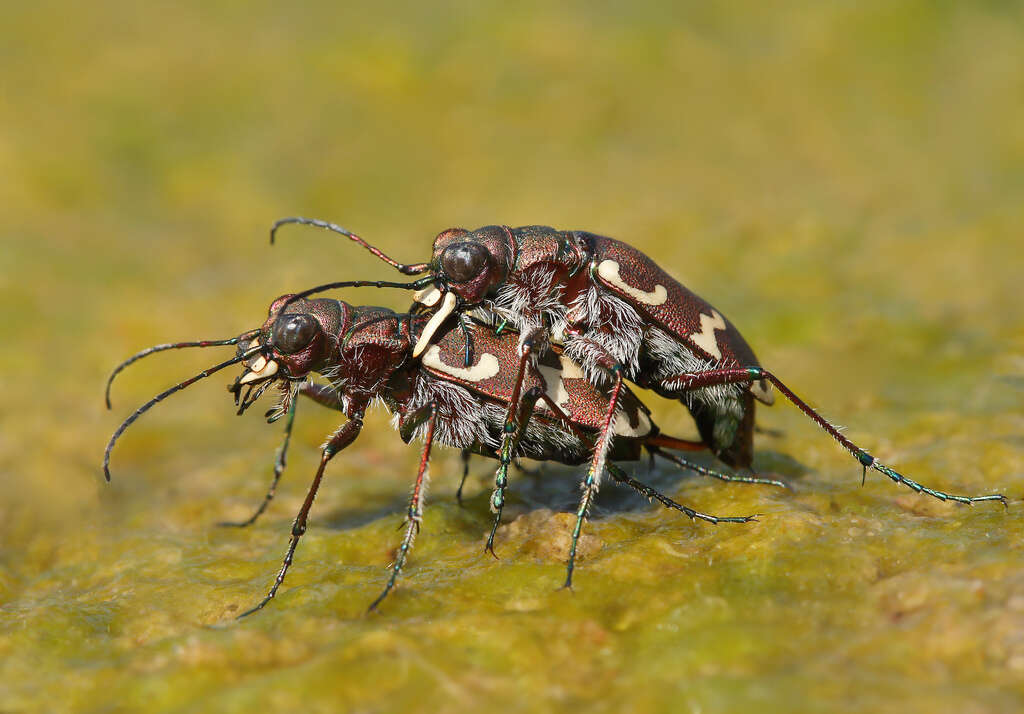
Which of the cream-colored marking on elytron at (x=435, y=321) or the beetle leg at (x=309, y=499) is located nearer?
the beetle leg at (x=309, y=499)

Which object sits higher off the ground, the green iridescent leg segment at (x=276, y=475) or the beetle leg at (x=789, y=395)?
the beetle leg at (x=789, y=395)

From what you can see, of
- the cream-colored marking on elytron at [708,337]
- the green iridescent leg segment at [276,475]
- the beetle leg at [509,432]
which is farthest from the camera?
the green iridescent leg segment at [276,475]

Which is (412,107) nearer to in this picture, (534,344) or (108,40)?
(108,40)

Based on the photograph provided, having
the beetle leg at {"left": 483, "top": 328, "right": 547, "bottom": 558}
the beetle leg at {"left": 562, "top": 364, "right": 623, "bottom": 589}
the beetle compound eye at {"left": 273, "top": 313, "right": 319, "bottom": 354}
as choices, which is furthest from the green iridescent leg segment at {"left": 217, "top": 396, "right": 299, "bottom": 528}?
the beetle leg at {"left": 562, "top": 364, "right": 623, "bottom": 589}

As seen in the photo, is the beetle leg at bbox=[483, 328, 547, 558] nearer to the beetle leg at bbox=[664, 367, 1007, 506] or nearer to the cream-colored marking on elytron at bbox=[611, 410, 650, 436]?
the cream-colored marking on elytron at bbox=[611, 410, 650, 436]

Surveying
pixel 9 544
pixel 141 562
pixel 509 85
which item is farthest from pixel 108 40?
pixel 141 562

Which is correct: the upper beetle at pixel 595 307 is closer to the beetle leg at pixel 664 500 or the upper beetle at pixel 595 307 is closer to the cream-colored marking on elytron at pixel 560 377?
the cream-colored marking on elytron at pixel 560 377

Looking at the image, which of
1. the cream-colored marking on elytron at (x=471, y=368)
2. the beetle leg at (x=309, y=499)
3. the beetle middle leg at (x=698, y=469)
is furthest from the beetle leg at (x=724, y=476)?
the beetle leg at (x=309, y=499)
